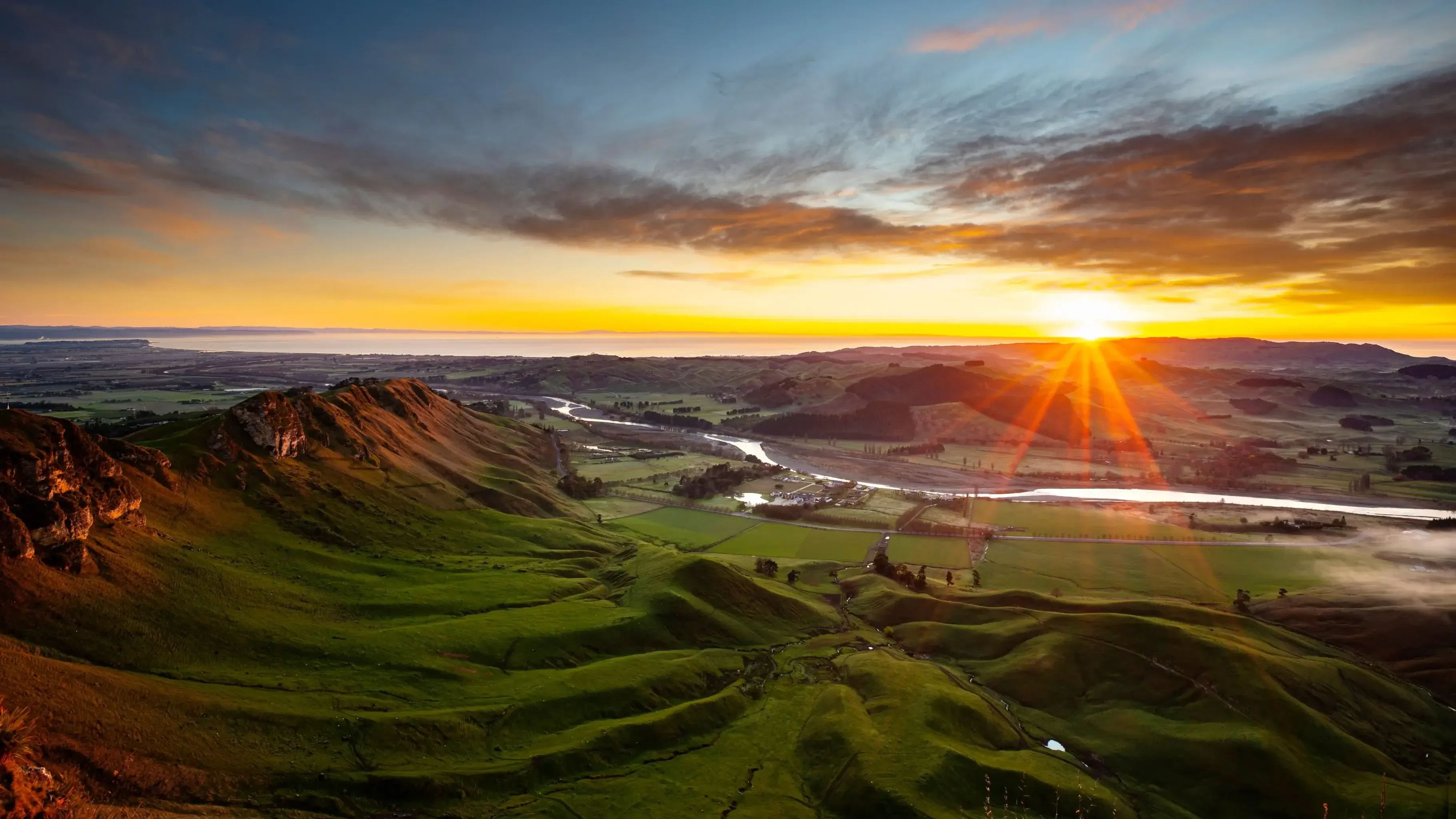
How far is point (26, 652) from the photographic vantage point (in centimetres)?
6562

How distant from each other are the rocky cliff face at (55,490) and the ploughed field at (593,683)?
1.51 meters

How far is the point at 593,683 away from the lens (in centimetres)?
9925

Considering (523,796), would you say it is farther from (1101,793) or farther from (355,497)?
(355,497)

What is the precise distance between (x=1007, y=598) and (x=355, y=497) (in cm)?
15113

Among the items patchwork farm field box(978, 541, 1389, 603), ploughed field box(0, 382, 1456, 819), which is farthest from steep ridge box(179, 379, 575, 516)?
patchwork farm field box(978, 541, 1389, 603)

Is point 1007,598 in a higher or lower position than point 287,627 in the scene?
lower

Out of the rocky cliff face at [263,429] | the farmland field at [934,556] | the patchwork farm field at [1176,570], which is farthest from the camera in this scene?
the farmland field at [934,556]

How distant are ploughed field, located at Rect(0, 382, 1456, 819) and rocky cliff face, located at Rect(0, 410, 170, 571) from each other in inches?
59.5

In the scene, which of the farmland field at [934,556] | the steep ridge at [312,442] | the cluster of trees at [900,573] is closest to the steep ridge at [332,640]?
the steep ridge at [312,442]

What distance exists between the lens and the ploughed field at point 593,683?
226 ft

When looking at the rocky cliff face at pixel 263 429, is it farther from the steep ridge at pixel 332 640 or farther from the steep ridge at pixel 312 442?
the steep ridge at pixel 332 640

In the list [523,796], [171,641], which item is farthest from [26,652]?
[523,796]

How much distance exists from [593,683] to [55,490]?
7603 cm

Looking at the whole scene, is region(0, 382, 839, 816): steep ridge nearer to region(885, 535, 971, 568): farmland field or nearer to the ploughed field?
the ploughed field
